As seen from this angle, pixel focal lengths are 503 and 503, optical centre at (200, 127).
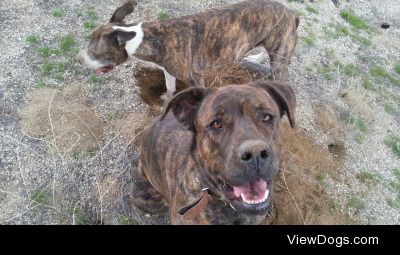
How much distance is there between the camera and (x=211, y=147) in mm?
3699

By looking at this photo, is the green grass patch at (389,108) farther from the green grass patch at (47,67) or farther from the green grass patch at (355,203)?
the green grass patch at (47,67)

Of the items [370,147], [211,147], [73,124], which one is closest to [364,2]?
[370,147]

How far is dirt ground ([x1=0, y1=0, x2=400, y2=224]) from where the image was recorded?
18.1ft

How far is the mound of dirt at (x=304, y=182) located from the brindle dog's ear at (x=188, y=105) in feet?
6.15

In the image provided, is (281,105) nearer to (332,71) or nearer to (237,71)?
(237,71)

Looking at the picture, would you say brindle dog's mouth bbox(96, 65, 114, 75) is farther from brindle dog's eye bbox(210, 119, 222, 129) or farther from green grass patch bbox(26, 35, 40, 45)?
brindle dog's eye bbox(210, 119, 222, 129)

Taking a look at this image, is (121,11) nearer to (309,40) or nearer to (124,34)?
(124,34)

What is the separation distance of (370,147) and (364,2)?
3.34m

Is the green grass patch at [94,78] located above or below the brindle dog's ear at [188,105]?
below

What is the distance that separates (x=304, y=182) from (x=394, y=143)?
1697 mm

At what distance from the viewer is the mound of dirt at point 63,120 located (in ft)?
19.7

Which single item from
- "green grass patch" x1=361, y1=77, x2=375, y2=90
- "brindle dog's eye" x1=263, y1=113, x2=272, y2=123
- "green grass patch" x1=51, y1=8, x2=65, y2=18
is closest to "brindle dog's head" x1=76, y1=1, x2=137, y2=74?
"green grass patch" x1=51, y1=8, x2=65, y2=18

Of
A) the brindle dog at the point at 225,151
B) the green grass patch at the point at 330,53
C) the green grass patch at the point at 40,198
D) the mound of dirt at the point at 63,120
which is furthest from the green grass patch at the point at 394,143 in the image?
the green grass patch at the point at 40,198

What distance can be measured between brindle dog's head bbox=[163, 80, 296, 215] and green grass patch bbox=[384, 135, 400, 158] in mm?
3158
